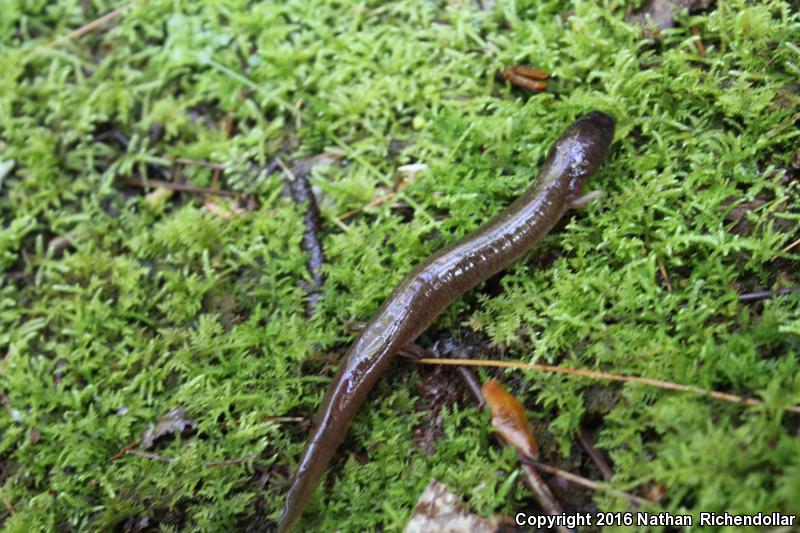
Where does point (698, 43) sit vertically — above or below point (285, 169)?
above

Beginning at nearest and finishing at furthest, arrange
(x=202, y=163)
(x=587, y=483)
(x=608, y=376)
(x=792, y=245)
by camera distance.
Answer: (x=587, y=483) → (x=608, y=376) → (x=792, y=245) → (x=202, y=163)

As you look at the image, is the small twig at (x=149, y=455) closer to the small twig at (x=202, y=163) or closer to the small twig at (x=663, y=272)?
the small twig at (x=202, y=163)

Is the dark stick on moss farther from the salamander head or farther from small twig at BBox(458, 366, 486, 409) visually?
the salamander head

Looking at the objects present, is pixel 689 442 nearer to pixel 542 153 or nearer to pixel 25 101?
pixel 542 153

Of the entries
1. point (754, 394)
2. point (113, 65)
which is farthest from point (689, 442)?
point (113, 65)

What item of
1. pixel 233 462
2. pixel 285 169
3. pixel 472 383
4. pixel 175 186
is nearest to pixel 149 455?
pixel 233 462

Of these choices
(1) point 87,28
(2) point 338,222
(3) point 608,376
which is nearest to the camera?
(3) point 608,376

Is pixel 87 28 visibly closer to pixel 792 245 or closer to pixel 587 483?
pixel 587 483
